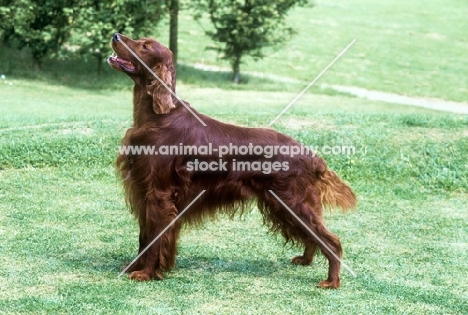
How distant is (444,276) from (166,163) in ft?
7.51

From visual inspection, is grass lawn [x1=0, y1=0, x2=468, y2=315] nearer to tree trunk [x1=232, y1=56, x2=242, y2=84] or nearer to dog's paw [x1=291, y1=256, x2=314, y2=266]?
dog's paw [x1=291, y1=256, x2=314, y2=266]

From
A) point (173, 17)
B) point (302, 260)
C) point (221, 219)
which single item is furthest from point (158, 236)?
point (173, 17)

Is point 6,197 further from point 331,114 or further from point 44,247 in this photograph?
point 331,114

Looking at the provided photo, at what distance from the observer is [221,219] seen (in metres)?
7.20

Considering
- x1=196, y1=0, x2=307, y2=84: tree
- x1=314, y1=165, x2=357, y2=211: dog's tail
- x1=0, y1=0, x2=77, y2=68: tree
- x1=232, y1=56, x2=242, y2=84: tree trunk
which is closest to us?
x1=314, y1=165, x2=357, y2=211: dog's tail

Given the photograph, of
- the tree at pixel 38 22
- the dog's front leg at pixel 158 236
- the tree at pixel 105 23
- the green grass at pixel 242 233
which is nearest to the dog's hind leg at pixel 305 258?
the green grass at pixel 242 233

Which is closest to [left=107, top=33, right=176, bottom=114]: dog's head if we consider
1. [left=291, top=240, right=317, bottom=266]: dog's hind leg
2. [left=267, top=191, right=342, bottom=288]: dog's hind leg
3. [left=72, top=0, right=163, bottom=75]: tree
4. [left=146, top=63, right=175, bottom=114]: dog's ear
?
[left=146, top=63, right=175, bottom=114]: dog's ear

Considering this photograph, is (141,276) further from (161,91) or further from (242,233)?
(242,233)

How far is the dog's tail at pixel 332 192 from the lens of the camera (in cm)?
572

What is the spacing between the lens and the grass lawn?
204 inches

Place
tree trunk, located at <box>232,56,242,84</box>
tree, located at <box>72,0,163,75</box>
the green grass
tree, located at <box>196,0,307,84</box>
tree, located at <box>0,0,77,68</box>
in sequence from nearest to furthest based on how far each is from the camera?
the green grass < tree, located at <box>72,0,163,75</box> < tree, located at <box>0,0,77,68</box> < tree, located at <box>196,0,307,84</box> < tree trunk, located at <box>232,56,242,84</box>

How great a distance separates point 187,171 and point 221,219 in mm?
1775

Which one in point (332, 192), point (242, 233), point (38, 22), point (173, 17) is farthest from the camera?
point (173, 17)

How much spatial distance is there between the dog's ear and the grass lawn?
48.3 inches
